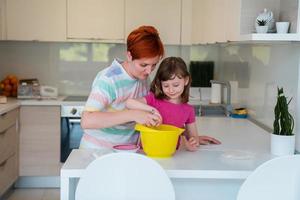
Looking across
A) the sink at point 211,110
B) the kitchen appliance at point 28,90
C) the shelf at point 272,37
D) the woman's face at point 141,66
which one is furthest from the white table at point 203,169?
the kitchen appliance at point 28,90

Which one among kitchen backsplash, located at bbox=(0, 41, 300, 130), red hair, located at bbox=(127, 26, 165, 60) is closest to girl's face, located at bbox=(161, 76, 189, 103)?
red hair, located at bbox=(127, 26, 165, 60)

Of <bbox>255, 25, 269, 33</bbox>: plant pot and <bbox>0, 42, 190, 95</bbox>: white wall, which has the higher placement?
<bbox>255, 25, 269, 33</bbox>: plant pot

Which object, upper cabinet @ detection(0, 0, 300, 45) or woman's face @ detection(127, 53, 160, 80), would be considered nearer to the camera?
woman's face @ detection(127, 53, 160, 80)

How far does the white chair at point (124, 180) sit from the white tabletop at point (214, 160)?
16 centimetres

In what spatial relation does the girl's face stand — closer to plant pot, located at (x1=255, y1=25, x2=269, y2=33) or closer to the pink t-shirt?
the pink t-shirt

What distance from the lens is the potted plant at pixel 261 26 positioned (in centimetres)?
195

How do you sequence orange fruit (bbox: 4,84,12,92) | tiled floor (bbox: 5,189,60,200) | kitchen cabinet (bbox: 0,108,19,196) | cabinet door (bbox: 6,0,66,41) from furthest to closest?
orange fruit (bbox: 4,84,12,92), cabinet door (bbox: 6,0,66,41), tiled floor (bbox: 5,189,60,200), kitchen cabinet (bbox: 0,108,19,196)

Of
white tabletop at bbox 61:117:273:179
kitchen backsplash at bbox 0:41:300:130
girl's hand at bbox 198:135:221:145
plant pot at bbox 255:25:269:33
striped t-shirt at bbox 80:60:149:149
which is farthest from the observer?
kitchen backsplash at bbox 0:41:300:130

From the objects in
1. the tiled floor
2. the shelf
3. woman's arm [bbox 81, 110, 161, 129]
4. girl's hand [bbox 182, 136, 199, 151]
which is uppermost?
the shelf

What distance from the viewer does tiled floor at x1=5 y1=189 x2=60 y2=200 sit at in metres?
3.80

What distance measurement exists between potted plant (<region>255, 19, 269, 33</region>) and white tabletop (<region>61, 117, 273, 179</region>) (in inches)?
21.9

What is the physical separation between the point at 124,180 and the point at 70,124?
268 centimetres

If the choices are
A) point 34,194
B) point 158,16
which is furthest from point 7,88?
point 158,16

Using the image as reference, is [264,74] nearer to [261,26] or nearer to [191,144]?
[261,26]
